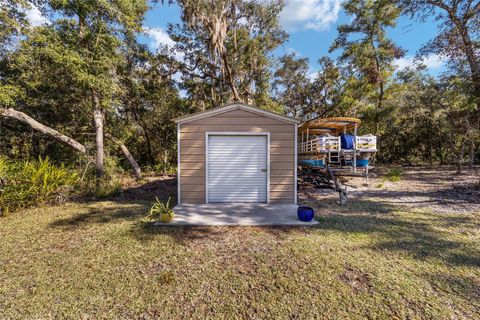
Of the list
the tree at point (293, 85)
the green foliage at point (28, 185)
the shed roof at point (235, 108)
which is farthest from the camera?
the tree at point (293, 85)

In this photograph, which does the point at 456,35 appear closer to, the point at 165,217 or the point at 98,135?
the point at 165,217

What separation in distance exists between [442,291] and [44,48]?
953 centimetres

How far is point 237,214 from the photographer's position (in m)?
4.89

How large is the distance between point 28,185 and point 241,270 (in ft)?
19.5

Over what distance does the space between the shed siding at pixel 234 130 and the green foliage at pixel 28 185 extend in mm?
3397

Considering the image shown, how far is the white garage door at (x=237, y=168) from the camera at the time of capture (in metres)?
5.70

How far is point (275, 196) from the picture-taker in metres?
5.74

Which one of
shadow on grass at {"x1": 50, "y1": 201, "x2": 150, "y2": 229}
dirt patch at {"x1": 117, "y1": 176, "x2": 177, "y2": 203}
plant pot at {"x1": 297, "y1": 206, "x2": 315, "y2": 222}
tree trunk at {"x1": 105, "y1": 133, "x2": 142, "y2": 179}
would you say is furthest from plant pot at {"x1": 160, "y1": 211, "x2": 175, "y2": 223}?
tree trunk at {"x1": 105, "y1": 133, "x2": 142, "y2": 179}

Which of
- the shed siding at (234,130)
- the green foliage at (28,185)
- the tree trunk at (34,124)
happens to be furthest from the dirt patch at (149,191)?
the tree trunk at (34,124)

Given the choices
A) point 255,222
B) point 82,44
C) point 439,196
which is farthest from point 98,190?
point 439,196

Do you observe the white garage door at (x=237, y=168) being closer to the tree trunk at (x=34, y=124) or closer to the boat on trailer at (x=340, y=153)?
the boat on trailer at (x=340, y=153)

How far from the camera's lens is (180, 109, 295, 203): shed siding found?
5.59 metres

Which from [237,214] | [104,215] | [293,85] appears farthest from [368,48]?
[104,215]

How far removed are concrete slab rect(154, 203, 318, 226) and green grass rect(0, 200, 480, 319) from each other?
32 cm
